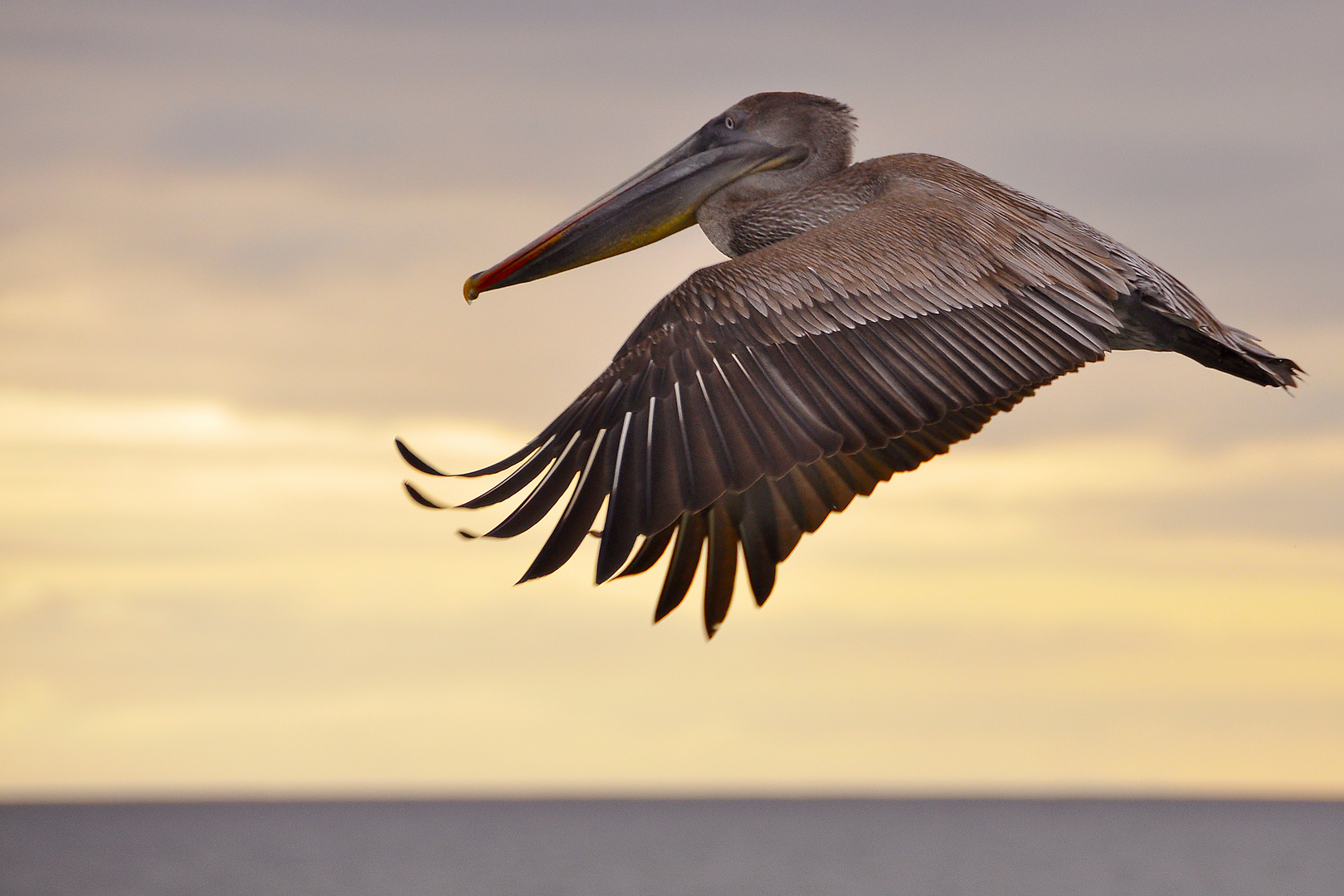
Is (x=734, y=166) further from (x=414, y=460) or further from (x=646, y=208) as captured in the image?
(x=414, y=460)

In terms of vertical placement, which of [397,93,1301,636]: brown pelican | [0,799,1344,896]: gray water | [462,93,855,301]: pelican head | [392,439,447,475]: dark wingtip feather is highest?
[462,93,855,301]: pelican head

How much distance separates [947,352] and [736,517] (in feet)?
3.79

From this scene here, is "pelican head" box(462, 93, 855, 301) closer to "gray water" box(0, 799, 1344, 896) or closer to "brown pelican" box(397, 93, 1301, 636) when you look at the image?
"brown pelican" box(397, 93, 1301, 636)

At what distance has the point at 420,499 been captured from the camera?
247 inches

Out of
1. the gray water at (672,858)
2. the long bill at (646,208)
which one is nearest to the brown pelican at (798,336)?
the long bill at (646,208)

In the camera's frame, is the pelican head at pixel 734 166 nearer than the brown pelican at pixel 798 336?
No

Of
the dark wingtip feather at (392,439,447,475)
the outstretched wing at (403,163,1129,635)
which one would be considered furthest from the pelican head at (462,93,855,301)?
the dark wingtip feather at (392,439,447,475)

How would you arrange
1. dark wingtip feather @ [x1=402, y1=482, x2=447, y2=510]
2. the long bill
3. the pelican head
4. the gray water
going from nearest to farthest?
dark wingtip feather @ [x1=402, y1=482, x2=447, y2=510], the long bill, the pelican head, the gray water

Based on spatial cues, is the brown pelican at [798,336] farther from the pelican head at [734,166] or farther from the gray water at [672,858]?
the gray water at [672,858]

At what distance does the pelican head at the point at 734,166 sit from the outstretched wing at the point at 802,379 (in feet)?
2.64

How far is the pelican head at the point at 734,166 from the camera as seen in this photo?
845 centimetres

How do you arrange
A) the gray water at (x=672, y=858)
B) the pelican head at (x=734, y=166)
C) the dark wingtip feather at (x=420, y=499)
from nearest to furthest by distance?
1. the dark wingtip feather at (x=420, y=499)
2. the pelican head at (x=734, y=166)
3. the gray water at (x=672, y=858)

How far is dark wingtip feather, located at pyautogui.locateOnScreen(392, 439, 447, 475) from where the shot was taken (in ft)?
21.1

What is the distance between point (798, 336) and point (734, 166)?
196 cm
